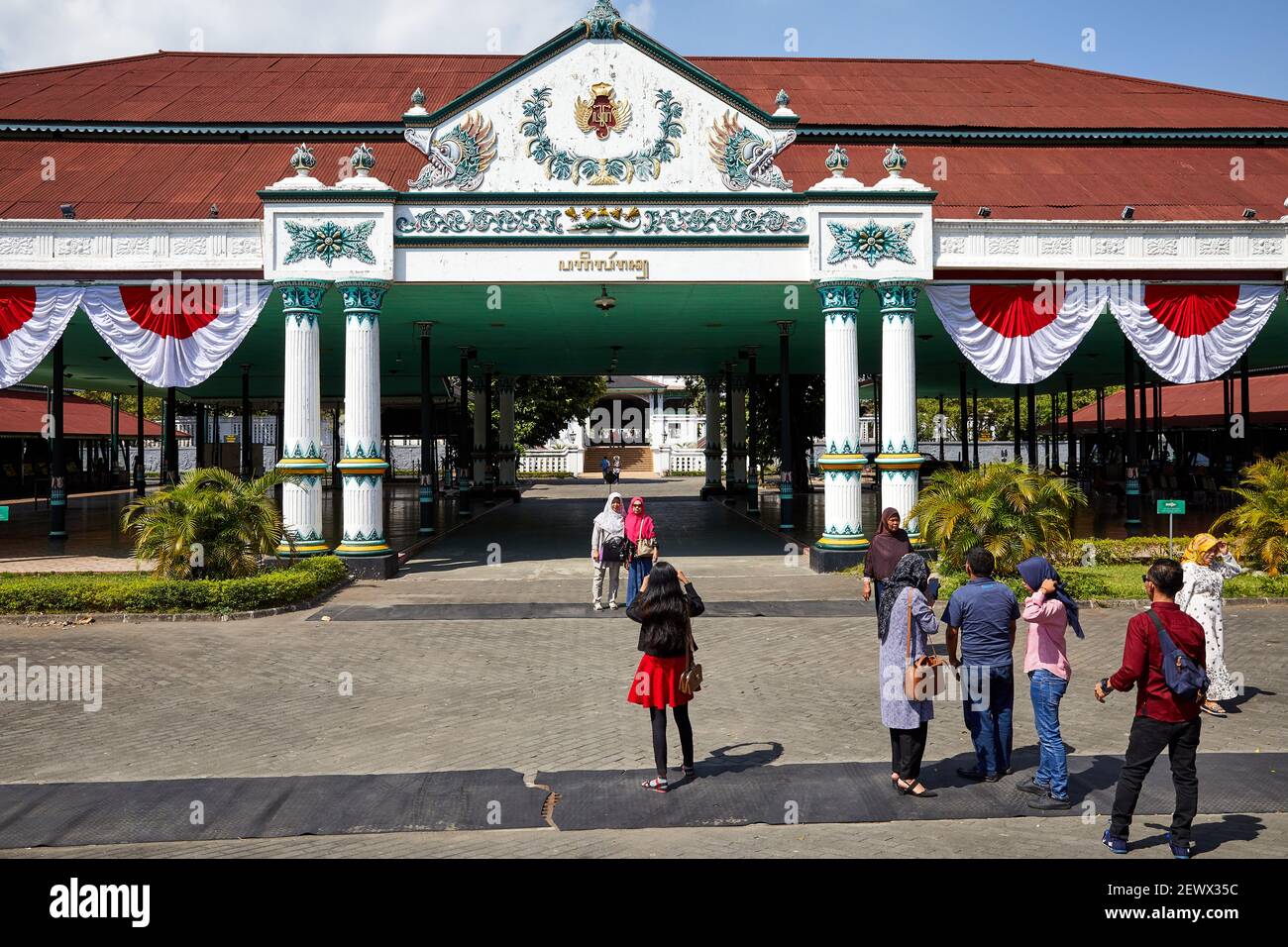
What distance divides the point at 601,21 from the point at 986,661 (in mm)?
13345

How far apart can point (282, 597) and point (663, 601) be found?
840 cm

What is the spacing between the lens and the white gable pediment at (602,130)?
15781 millimetres

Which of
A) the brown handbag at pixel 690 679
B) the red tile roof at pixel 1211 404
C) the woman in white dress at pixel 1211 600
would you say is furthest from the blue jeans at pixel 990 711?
the red tile roof at pixel 1211 404

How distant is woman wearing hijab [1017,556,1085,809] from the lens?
5.96m

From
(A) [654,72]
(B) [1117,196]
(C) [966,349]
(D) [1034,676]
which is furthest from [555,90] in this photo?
(D) [1034,676]

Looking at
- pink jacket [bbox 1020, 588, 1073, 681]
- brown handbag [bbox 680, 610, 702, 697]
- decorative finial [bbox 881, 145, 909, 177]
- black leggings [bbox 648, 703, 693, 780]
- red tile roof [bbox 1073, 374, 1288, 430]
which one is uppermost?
decorative finial [bbox 881, 145, 909, 177]

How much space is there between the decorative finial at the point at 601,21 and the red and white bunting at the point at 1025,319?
24.1 ft

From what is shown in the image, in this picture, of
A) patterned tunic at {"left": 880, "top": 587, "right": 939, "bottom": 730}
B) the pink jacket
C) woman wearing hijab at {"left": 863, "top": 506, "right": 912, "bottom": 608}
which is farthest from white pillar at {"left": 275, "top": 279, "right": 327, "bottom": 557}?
the pink jacket

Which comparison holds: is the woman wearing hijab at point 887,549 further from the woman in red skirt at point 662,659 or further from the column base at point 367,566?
the column base at point 367,566

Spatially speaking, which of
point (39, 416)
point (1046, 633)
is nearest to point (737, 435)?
point (1046, 633)

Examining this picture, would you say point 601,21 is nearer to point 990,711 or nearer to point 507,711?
point 507,711

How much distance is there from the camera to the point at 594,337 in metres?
23.2

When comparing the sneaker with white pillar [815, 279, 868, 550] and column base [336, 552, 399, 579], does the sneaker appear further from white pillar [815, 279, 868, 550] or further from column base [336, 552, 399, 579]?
column base [336, 552, 399, 579]

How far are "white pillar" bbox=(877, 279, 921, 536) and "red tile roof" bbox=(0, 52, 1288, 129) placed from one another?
516 centimetres
